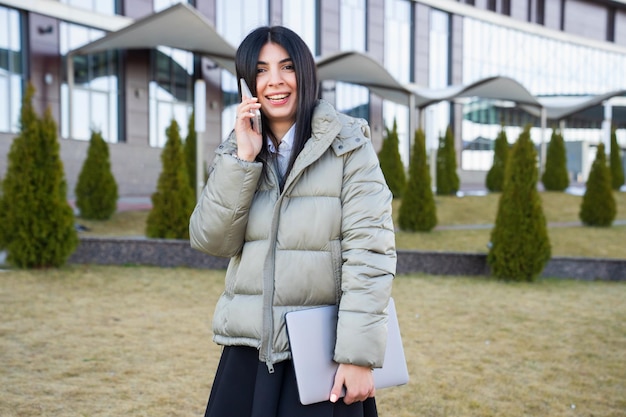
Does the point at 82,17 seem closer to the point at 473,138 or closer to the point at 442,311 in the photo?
the point at 442,311

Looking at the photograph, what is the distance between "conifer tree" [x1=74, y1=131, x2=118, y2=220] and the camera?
12797 millimetres

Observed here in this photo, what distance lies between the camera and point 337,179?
1.72m

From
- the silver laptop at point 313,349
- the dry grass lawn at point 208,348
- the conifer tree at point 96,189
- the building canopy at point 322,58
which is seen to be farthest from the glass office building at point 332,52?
the silver laptop at point 313,349

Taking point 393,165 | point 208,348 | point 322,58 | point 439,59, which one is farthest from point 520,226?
point 439,59

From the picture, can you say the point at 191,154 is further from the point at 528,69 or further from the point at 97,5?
the point at 528,69

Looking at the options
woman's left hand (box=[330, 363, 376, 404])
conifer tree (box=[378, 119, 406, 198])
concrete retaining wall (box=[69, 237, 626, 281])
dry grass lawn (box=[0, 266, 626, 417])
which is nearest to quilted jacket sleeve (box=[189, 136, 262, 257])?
woman's left hand (box=[330, 363, 376, 404])

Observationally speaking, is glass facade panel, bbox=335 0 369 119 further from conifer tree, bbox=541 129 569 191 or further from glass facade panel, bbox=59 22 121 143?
glass facade panel, bbox=59 22 121 143

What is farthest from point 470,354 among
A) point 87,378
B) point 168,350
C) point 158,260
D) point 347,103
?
point 347,103

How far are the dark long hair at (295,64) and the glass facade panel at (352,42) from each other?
22854 mm

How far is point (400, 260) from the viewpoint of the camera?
888 cm

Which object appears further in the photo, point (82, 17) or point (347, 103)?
point (347, 103)

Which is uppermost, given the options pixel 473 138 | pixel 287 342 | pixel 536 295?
pixel 473 138

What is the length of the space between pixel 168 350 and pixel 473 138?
1115 inches

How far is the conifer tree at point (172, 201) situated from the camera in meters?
9.66
